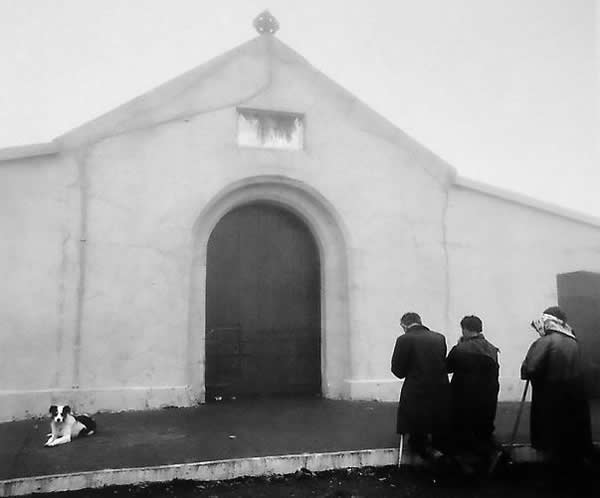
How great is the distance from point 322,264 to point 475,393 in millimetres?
4021

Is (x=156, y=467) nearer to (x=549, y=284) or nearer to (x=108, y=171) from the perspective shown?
(x=108, y=171)

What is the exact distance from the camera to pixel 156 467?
5.14m

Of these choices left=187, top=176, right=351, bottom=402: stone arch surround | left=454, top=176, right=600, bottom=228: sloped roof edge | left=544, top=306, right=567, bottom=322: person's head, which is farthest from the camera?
left=454, top=176, right=600, bottom=228: sloped roof edge

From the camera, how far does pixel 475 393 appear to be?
5895 mm

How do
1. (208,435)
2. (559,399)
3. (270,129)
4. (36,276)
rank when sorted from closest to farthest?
(559,399) < (208,435) < (36,276) < (270,129)

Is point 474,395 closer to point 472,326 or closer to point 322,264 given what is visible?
point 472,326

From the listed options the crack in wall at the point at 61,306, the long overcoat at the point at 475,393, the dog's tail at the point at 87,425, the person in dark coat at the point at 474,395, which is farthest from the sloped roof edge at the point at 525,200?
the dog's tail at the point at 87,425

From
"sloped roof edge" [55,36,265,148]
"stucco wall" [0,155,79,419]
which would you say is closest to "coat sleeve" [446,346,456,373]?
"stucco wall" [0,155,79,419]

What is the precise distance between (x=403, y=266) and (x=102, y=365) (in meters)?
4.91

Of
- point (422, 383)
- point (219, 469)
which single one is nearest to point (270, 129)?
point (422, 383)

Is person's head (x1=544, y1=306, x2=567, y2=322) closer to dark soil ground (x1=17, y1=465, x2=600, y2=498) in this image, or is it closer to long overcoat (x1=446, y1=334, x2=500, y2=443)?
long overcoat (x1=446, y1=334, x2=500, y2=443)

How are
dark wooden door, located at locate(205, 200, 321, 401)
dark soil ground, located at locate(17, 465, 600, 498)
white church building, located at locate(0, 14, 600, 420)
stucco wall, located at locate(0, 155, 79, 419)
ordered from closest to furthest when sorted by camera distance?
dark soil ground, located at locate(17, 465, 600, 498), stucco wall, located at locate(0, 155, 79, 419), white church building, located at locate(0, 14, 600, 420), dark wooden door, located at locate(205, 200, 321, 401)

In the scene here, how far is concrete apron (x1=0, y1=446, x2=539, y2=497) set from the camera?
486cm

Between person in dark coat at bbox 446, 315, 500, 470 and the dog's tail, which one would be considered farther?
the dog's tail
